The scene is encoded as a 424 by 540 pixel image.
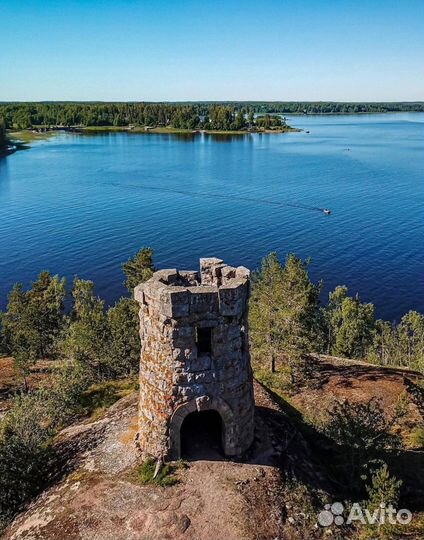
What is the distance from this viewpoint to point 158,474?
17438mm

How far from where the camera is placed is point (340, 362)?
121ft

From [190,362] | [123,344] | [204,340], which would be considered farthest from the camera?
[123,344]

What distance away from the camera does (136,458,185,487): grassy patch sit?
17.1m

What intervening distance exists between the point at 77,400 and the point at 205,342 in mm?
11558

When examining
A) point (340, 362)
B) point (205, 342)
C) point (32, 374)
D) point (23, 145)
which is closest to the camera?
point (205, 342)

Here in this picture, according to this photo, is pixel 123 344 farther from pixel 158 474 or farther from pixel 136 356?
pixel 158 474

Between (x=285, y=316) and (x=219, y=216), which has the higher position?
(x=285, y=316)

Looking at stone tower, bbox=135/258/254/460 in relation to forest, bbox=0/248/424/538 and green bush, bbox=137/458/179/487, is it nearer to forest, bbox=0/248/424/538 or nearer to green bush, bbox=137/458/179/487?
green bush, bbox=137/458/179/487

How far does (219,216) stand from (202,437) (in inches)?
2734

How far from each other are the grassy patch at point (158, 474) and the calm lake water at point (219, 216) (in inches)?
1719

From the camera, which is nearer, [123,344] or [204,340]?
[204,340]

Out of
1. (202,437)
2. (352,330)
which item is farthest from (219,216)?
(202,437)

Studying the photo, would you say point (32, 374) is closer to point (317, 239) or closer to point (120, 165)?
point (317, 239)

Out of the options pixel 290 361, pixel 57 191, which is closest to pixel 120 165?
pixel 57 191
